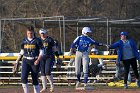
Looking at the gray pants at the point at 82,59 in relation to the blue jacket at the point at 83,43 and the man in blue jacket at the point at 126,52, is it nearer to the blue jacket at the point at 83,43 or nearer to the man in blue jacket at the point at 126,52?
the blue jacket at the point at 83,43

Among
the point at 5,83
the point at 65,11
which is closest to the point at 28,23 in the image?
the point at 5,83

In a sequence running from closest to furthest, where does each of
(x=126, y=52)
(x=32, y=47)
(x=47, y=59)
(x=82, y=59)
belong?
(x=32, y=47), (x=47, y=59), (x=82, y=59), (x=126, y=52)

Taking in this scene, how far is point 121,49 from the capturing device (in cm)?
1978

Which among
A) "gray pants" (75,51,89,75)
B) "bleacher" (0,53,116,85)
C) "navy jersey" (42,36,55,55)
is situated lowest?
"bleacher" (0,53,116,85)

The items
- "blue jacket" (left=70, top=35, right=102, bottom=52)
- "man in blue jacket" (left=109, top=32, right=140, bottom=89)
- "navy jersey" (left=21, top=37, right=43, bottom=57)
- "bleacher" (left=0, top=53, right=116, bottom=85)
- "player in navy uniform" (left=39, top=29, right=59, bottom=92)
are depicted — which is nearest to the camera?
"navy jersey" (left=21, top=37, right=43, bottom=57)

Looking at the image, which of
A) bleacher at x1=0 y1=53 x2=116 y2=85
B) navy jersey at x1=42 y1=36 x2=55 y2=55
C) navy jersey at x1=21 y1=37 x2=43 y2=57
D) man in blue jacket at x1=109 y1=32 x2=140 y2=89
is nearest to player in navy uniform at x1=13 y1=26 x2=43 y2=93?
navy jersey at x1=21 y1=37 x2=43 y2=57

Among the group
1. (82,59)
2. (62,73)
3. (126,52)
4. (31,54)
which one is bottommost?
(62,73)

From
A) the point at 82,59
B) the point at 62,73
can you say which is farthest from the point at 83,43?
the point at 62,73

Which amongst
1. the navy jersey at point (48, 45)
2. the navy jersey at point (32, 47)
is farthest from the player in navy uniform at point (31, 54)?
the navy jersey at point (48, 45)

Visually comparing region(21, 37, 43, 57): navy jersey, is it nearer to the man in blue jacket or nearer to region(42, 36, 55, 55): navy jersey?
region(42, 36, 55, 55): navy jersey

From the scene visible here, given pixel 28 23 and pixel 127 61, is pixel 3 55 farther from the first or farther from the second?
pixel 127 61

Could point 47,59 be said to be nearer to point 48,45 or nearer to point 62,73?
point 48,45

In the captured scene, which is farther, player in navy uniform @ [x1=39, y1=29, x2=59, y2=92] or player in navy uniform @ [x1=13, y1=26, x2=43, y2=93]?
player in navy uniform @ [x1=39, y1=29, x2=59, y2=92]

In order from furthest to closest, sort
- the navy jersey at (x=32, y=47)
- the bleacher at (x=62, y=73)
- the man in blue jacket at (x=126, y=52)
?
the bleacher at (x=62, y=73) → the man in blue jacket at (x=126, y=52) → the navy jersey at (x=32, y=47)
